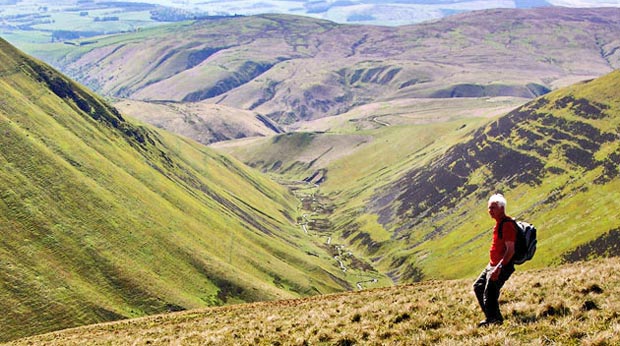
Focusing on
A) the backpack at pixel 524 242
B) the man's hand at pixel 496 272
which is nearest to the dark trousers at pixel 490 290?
the man's hand at pixel 496 272

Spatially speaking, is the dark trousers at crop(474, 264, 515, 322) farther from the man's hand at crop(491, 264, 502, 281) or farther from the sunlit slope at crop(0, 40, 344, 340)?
the sunlit slope at crop(0, 40, 344, 340)

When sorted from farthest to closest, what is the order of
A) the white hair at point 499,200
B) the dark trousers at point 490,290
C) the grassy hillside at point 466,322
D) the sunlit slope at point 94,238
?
the sunlit slope at point 94,238, the dark trousers at point 490,290, the white hair at point 499,200, the grassy hillside at point 466,322

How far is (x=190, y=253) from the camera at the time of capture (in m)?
148

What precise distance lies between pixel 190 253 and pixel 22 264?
5007 centimetres

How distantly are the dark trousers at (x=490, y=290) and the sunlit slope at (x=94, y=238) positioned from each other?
95290mm

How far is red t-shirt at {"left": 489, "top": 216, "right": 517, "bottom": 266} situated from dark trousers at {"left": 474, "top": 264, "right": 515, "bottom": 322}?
0.49m

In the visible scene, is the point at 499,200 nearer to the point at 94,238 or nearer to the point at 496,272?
the point at 496,272

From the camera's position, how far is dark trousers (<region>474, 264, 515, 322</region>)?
20453 mm

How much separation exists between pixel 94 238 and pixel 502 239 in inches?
4938

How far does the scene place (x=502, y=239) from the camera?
20.0 meters

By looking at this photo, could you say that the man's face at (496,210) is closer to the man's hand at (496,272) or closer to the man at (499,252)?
the man at (499,252)

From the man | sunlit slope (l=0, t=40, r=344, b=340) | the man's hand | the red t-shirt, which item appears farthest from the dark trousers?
sunlit slope (l=0, t=40, r=344, b=340)

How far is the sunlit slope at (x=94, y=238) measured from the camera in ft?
340

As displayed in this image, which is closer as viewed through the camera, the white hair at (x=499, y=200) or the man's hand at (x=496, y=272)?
the white hair at (x=499, y=200)
